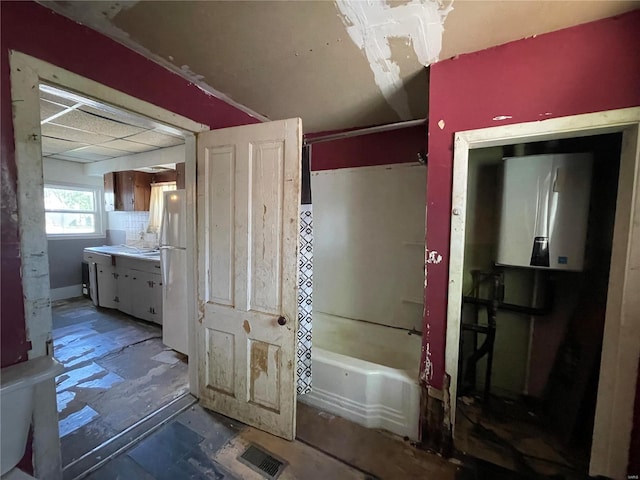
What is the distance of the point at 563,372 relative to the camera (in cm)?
178

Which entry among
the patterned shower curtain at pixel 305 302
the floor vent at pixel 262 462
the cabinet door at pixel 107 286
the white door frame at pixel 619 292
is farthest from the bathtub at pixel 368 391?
the cabinet door at pixel 107 286

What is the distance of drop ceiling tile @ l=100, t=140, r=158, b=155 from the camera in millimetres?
3154

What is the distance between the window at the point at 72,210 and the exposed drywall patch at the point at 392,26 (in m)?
5.13

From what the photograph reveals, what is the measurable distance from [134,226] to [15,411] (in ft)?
13.6

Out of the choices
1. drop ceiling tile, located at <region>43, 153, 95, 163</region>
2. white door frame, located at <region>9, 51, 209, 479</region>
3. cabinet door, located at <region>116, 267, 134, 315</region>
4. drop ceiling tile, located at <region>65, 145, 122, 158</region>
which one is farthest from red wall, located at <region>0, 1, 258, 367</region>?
drop ceiling tile, located at <region>43, 153, 95, 163</region>

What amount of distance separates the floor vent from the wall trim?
460 centimetres

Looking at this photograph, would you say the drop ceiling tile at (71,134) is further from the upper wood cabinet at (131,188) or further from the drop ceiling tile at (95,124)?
the upper wood cabinet at (131,188)

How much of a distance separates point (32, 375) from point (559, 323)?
9.74 feet

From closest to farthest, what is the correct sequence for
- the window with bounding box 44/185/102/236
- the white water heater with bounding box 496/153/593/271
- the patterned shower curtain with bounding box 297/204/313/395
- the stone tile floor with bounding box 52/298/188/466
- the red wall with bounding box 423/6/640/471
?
the red wall with bounding box 423/6/640/471 < the white water heater with bounding box 496/153/593/271 < the stone tile floor with bounding box 52/298/188/466 < the patterned shower curtain with bounding box 297/204/313/395 < the window with bounding box 44/185/102/236

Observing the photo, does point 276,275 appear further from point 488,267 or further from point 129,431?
point 488,267

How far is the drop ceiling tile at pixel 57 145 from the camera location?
3.09 meters

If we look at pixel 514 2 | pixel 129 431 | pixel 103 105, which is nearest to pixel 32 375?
pixel 129 431

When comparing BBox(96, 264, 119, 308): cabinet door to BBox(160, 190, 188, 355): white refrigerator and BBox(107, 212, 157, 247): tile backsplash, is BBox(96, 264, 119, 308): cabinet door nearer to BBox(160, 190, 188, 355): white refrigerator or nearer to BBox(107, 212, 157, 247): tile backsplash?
BBox(107, 212, 157, 247): tile backsplash

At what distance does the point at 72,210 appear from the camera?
4.40m
